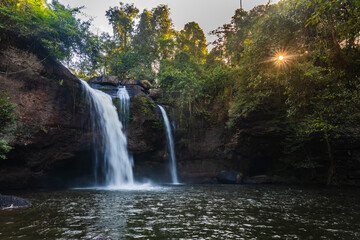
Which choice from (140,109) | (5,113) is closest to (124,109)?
(140,109)

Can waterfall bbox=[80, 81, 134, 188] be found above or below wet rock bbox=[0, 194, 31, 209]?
above

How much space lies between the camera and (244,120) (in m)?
16.8

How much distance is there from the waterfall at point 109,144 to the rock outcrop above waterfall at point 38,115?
94 cm

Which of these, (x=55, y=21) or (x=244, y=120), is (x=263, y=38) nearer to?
(x=244, y=120)

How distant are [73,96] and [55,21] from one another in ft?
17.1

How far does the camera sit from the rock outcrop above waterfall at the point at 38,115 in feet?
39.7

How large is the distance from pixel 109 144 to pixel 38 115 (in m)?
5.24

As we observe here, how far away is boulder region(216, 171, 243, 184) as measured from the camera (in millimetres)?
16506

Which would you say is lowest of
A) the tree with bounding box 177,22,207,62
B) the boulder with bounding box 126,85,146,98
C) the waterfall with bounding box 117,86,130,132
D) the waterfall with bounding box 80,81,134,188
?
the waterfall with bounding box 80,81,134,188

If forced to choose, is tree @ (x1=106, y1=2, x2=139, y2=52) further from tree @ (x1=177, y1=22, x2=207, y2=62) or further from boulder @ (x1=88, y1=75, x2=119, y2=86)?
boulder @ (x1=88, y1=75, x2=119, y2=86)

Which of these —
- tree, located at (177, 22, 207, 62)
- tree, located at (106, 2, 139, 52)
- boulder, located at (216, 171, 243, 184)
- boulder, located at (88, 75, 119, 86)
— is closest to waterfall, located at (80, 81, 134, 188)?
boulder, located at (88, 75, 119, 86)

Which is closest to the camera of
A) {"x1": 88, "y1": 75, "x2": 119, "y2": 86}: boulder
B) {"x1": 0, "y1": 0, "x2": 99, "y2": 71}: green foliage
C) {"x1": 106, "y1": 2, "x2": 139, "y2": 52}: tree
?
{"x1": 0, "y1": 0, "x2": 99, "y2": 71}: green foliage

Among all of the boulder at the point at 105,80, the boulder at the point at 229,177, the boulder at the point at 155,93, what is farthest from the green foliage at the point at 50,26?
the boulder at the point at 229,177

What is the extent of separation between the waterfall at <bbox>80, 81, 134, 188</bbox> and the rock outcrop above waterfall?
940 mm
